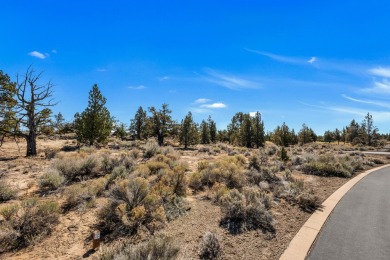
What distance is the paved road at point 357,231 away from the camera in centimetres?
540

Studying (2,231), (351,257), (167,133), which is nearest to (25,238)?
(2,231)

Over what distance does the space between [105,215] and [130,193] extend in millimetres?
943

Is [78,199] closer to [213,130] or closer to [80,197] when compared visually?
[80,197]

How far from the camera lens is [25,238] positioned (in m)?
5.64

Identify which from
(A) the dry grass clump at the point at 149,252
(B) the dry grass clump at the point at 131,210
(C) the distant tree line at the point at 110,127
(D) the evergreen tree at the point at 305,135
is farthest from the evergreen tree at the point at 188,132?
(D) the evergreen tree at the point at 305,135

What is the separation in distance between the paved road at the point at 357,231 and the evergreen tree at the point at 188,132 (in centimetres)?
3101

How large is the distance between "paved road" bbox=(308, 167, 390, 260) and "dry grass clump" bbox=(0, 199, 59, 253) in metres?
6.95

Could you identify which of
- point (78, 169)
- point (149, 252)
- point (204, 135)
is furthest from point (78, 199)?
point (204, 135)

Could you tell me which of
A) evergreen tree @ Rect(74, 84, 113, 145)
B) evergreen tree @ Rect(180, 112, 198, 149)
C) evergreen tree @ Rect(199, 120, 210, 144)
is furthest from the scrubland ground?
evergreen tree @ Rect(199, 120, 210, 144)

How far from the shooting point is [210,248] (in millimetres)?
5191

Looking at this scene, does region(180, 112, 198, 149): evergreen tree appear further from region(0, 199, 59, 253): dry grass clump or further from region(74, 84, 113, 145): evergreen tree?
region(0, 199, 59, 253): dry grass clump

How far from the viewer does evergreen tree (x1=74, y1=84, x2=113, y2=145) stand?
2942cm

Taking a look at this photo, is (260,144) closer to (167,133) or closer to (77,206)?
(167,133)

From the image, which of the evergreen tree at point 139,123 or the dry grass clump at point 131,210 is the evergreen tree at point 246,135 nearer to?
the evergreen tree at point 139,123
